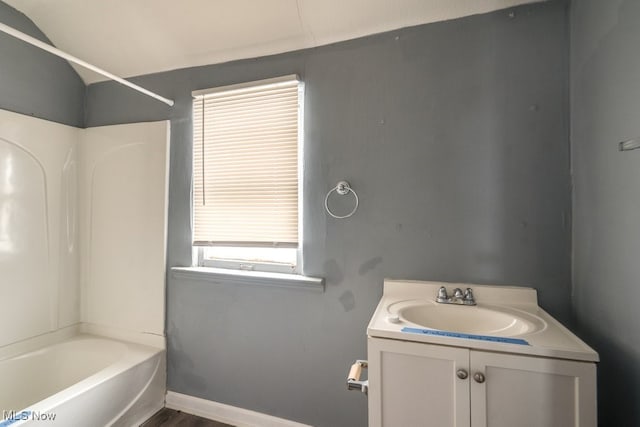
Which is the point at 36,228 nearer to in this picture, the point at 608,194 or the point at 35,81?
the point at 35,81

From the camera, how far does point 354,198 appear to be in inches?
64.2

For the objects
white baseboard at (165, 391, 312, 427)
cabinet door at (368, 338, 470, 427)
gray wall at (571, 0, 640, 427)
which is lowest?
white baseboard at (165, 391, 312, 427)

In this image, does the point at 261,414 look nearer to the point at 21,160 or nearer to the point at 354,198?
the point at 354,198

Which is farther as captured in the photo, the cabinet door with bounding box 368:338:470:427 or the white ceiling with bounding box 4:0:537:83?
the white ceiling with bounding box 4:0:537:83

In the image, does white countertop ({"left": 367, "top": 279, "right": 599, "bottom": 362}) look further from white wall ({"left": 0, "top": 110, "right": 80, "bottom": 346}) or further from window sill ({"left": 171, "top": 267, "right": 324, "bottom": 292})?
white wall ({"left": 0, "top": 110, "right": 80, "bottom": 346})

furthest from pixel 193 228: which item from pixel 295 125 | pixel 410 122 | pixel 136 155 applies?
pixel 410 122

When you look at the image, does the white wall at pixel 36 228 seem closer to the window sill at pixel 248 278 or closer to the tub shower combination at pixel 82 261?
the tub shower combination at pixel 82 261

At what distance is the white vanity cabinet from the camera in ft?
2.87

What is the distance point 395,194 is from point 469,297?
59 cm

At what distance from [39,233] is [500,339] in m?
2.65

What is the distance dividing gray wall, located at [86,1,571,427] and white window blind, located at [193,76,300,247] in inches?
3.4

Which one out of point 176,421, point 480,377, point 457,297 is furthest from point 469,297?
point 176,421

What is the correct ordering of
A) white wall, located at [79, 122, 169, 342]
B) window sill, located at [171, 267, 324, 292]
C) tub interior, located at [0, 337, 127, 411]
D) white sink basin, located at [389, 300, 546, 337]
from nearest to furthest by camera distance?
1. white sink basin, located at [389, 300, 546, 337]
2. window sill, located at [171, 267, 324, 292]
3. tub interior, located at [0, 337, 127, 411]
4. white wall, located at [79, 122, 169, 342]

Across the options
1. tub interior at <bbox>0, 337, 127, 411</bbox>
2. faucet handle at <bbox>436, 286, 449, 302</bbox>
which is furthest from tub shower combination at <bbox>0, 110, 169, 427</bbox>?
faucet handle at <bbox>436, 286, 449, 302</bbox>
